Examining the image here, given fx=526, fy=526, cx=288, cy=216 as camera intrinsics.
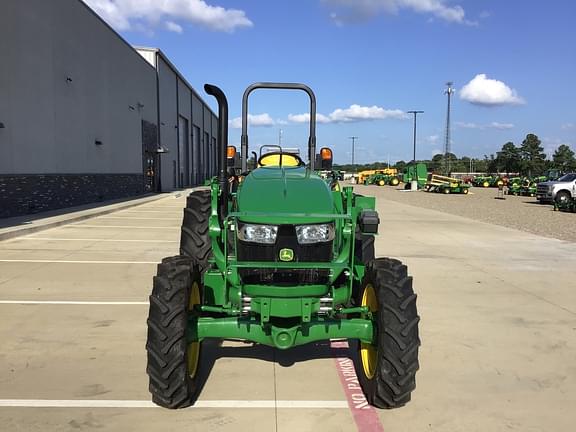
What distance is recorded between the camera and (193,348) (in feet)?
12.6

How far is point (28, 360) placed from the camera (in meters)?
4.41

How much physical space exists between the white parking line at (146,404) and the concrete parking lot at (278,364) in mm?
13

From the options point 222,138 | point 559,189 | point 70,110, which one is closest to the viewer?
point 222,138

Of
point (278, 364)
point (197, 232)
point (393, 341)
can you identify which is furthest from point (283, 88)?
point (393, 341)

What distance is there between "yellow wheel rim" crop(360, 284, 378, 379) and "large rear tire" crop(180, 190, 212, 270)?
5.99 feet

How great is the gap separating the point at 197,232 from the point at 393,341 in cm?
247

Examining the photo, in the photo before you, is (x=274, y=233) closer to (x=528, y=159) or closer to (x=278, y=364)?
(x=278, y=364)

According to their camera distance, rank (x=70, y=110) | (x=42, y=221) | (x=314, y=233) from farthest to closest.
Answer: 1. (x=70, y=110)
2. (x=42, y=221)
3. (x=314, y=233)

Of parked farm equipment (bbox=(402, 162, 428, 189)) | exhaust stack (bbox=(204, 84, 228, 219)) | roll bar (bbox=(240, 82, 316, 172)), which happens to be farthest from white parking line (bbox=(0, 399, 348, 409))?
parked farm equipment (bbox=(402, 162, 428, 189))

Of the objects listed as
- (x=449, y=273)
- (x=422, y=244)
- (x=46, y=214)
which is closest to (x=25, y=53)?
(x=46, y=214)

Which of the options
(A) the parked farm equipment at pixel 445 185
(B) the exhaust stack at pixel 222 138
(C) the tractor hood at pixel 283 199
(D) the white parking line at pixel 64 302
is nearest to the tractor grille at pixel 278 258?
(C) the tractor hood at pixel 283 199

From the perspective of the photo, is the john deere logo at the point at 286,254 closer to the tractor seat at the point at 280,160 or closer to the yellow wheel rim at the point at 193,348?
the yellow wheel rim at the point at 193,348

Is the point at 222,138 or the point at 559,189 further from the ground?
the point at 222,138

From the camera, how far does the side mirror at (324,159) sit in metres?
5.04
